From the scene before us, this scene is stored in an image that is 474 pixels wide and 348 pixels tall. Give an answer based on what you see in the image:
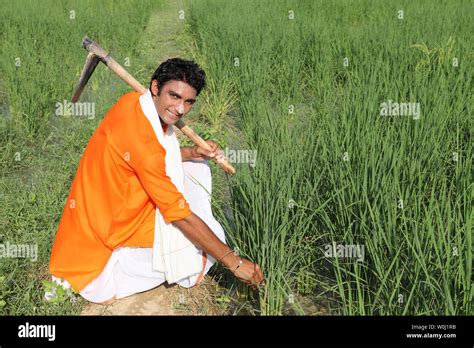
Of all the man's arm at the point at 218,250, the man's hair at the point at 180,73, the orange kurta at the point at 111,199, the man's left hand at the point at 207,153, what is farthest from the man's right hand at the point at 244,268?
the man's hair at the point at 180,73

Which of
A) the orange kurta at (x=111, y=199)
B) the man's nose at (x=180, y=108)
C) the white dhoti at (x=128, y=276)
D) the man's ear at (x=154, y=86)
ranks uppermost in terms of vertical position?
the man's ear at (x=154, y=86)

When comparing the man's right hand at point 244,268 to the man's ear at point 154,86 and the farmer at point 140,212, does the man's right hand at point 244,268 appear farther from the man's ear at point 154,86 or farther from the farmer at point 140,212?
the man's ear at point 154,86

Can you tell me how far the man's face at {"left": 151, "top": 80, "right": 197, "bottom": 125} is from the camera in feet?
5.45

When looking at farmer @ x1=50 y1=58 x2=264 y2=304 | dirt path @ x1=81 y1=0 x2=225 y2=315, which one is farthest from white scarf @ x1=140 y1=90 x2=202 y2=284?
dirt path @ x1=81 y1=0 x2=225 y2=315

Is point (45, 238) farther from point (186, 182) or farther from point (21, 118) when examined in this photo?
point (21, 118)

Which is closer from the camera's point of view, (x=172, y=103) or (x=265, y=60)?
(x=172, y=103)

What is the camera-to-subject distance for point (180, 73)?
1.65m

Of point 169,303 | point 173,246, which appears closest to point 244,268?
point 173,246

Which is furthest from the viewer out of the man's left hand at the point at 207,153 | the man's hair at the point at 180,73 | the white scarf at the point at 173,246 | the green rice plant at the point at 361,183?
the man's left hand at the point at 207,153

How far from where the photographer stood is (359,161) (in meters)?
1.92

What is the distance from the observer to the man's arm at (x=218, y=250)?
166 cm

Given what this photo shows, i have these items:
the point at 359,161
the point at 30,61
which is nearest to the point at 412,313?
the point at 359,161

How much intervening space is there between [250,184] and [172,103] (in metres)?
0.44

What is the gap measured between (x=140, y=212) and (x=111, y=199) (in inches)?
5.5
